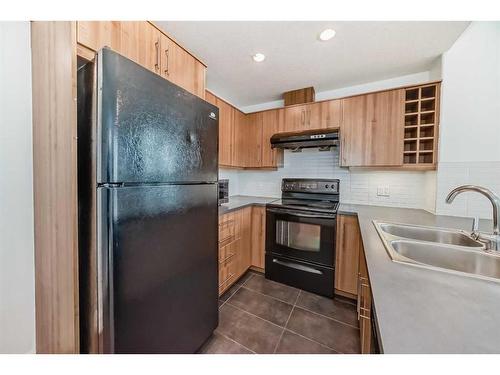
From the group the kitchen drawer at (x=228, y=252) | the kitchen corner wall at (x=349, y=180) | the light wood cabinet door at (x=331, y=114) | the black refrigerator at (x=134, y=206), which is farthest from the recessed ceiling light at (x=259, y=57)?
the kitchen drawer at (x=228, y=252)

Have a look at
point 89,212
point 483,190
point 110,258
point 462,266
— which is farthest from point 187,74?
point 462,266

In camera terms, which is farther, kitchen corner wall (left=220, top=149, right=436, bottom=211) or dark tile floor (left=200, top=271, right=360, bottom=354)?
kitchen corner wall (left=220, top=149, right=436, bottom=211)

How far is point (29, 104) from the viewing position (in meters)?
1.15

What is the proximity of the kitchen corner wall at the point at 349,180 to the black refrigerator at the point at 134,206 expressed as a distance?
175cm

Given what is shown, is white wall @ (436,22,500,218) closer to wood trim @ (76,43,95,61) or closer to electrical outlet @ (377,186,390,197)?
electrical outlet @ (377,186,390,197)

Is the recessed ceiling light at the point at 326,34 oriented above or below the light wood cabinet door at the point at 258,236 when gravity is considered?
above

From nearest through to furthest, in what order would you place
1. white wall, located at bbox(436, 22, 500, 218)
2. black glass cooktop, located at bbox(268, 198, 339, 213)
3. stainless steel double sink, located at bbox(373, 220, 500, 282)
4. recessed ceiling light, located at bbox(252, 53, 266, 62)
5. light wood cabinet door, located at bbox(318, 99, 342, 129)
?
stainless steel double sink, located at bbox(373, 220, 500, 282) → white wall, located at bbox(436, 22, 500, 218) → recessed ceiling light, located at bbox(252, 53, 266, 62) → black glass cooktop, located at bbox(268, 198, 339, 213) → light wood cabinet door, located at bbox(318, 99, 342, 129)

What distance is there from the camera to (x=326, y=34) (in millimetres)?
1473

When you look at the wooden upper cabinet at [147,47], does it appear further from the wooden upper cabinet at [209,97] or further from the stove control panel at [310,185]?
the stove control panel at [310,185]

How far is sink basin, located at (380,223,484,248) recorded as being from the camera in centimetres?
123

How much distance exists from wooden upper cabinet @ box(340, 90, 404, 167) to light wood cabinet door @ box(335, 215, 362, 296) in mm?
653

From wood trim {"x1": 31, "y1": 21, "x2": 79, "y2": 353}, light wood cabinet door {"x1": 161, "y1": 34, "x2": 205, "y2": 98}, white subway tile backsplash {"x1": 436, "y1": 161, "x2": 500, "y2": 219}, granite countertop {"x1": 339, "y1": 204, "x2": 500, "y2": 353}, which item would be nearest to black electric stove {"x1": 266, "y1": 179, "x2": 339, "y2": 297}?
white subway tile backsplash {"x1": 436, "y1": 161, "x2": 500, "y2": 219}

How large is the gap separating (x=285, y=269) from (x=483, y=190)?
1679mm

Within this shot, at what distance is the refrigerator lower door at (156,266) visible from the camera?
80cm
